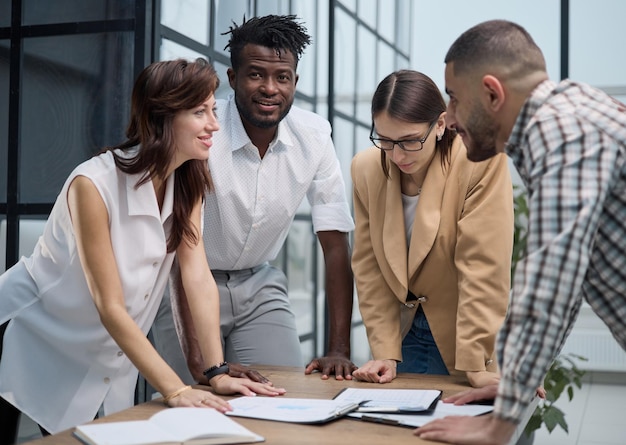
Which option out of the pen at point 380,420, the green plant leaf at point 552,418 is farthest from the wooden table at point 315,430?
the green plant leaf at point 552,418

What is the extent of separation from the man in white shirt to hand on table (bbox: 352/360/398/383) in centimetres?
34

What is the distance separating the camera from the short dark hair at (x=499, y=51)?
1552 mm

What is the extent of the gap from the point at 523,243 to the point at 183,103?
3088 mm

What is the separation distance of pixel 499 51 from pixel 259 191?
1.18 m

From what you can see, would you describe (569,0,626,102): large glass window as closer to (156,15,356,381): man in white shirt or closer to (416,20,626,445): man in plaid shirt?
(156,15,356,381): man in white shirt

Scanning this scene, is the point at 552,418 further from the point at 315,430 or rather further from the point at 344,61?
the point at 315,430

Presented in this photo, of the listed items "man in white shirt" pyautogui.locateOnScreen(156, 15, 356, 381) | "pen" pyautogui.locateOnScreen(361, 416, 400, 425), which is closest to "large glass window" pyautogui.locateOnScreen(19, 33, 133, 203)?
"man in white shirt" pyautogui.locateOnScreen(156, 15, 356, 381)

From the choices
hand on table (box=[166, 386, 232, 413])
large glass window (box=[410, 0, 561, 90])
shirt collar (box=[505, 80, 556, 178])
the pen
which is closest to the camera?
shirt collar (box=[505, 80, 556, 178])

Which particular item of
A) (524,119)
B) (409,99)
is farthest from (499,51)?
(409,99)

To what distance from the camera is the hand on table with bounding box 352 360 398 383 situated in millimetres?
2066

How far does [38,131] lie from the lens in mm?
3281

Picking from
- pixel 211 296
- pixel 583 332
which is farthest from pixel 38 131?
pixel 583 332

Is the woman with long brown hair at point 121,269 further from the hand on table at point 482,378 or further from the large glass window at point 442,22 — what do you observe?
the large glass window at point 442,22

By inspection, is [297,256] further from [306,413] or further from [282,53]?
[306,413]
